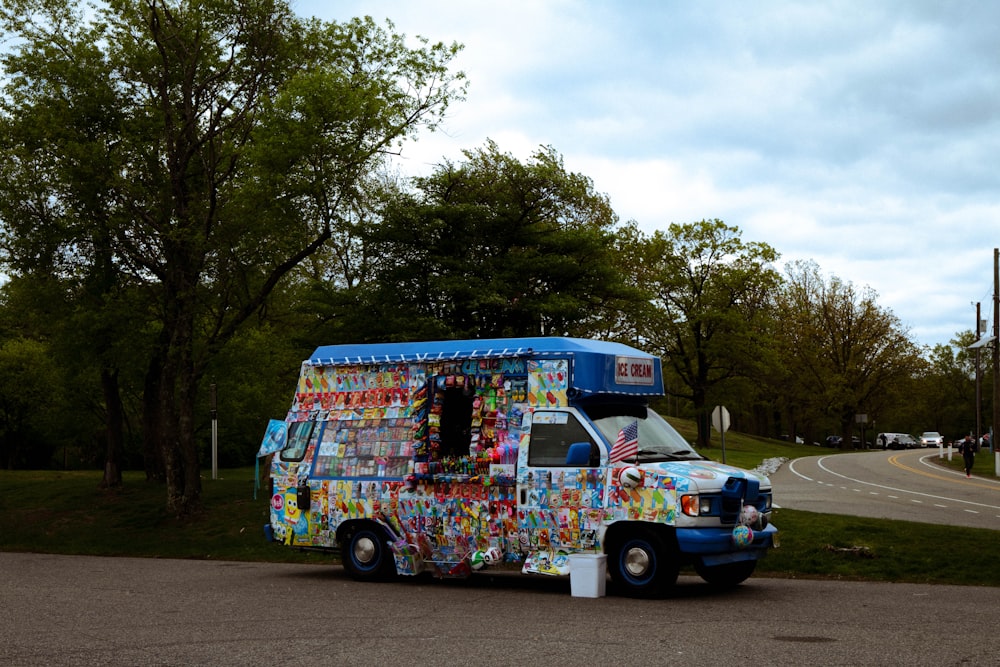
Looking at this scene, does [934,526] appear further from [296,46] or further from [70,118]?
[70,118]

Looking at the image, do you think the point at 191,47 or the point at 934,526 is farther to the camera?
the point at 191,47

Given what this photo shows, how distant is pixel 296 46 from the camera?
86.6 ft

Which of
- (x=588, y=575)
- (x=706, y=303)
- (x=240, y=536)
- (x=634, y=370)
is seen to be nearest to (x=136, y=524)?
(x=240, y=536)

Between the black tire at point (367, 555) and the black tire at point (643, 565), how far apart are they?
3333 millimetres

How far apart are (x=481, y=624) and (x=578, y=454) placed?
2.77 m

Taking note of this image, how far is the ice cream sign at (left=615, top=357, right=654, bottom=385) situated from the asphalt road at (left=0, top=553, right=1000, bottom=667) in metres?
2.57

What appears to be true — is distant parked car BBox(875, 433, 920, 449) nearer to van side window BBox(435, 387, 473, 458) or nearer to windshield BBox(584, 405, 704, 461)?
windshield BBox(584, 405, 704, 461)

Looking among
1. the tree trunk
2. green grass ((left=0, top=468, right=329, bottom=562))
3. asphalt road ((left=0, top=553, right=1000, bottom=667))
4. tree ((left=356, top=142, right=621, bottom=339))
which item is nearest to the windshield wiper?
asphalt road ((left=0, top=553, right=1000, bottom=667))

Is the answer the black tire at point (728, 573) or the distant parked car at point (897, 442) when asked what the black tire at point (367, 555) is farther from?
the distant parked car at point (897, 442)

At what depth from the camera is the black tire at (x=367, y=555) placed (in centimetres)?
1472

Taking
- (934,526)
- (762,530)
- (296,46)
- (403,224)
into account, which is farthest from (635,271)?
(762,530)

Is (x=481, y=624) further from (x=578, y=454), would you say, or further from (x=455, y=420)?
(x=455, y=420)

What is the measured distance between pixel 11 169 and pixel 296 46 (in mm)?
7291

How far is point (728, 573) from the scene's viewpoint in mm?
13469
